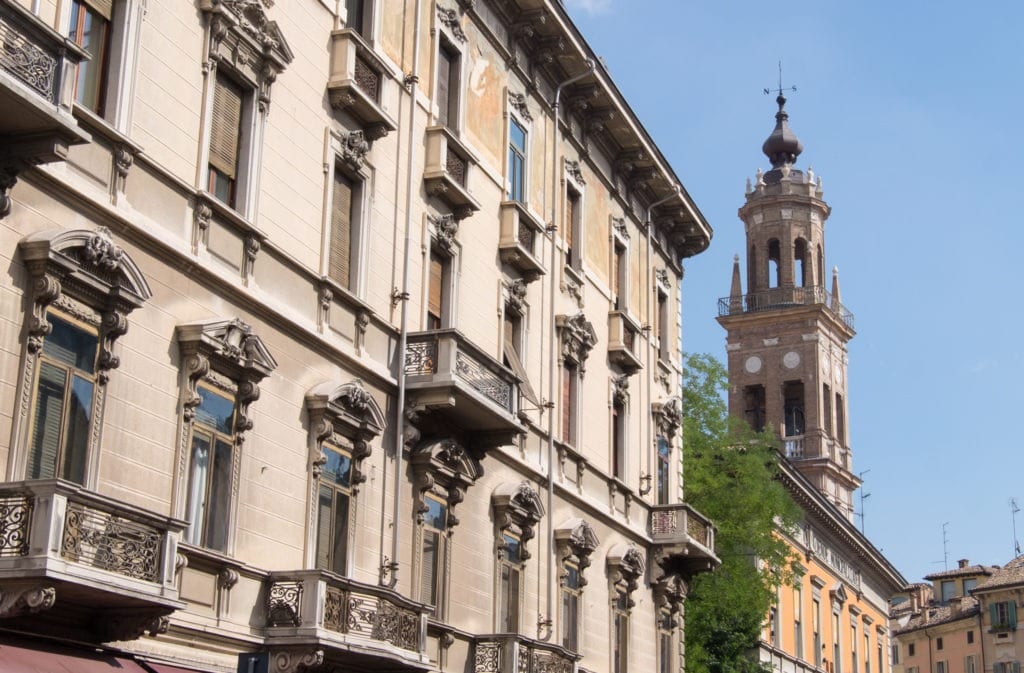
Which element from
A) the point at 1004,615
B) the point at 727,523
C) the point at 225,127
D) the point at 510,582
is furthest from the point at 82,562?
the point at 1004,615

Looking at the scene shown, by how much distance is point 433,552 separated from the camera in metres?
23.3

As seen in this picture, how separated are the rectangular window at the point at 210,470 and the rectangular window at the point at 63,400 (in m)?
1.89

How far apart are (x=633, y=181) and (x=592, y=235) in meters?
3.20

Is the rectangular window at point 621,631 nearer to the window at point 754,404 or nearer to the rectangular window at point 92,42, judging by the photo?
the rectangular window at point 92,42

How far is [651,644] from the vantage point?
3259cm

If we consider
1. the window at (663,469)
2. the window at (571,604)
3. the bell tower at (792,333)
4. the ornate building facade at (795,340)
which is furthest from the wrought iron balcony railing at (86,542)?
the bell tower at (792,333)

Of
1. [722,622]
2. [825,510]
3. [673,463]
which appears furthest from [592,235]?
[825,510]

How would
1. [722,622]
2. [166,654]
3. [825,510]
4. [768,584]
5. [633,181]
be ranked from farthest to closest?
1. [825,510]
2. [768,584]
3. [722,622]
4. [633,181]
5. [166,654]

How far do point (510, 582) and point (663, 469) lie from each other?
965 centimetres

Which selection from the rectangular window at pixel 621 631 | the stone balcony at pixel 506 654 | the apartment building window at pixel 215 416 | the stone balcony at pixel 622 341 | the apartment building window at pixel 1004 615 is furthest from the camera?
the apartment building window at pixel 1004 615

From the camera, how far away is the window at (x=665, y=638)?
108ft

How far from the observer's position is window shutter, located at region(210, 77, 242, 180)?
739 inches

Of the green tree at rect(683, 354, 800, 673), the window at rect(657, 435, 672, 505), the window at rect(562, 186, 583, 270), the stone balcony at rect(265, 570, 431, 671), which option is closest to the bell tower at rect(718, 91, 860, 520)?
the green tree at rect(683, 354, 800, 673)

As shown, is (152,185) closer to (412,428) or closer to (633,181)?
(412,428)
